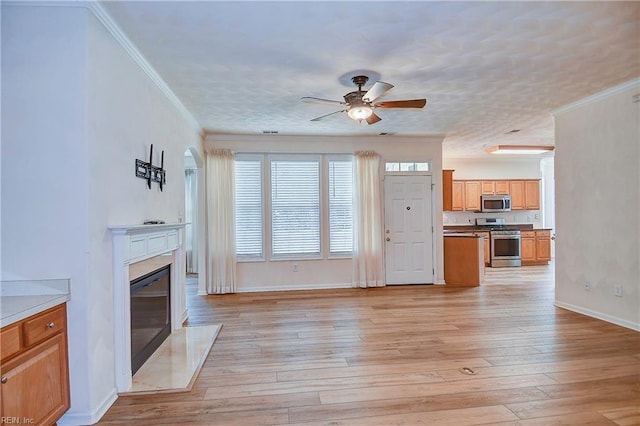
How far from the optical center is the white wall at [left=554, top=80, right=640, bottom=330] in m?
3.84

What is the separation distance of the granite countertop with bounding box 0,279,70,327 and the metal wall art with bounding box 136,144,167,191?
1.10m

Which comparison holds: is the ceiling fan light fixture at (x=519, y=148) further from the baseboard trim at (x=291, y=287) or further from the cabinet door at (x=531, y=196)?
the baseboard trim at (x=291, y=287)

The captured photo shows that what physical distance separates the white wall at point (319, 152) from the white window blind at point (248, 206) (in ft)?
0.80

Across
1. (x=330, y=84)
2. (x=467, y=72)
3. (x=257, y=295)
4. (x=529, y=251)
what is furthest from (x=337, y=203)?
(x=529, y=251)

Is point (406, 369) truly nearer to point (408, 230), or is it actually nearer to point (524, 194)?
point (408, 230)

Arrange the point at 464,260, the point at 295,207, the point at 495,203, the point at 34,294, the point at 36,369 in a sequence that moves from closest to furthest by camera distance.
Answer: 1. the point at 36,369
2. the point at 34,294
3. the point at 295,207
4. the point at 464,260
5. the point at 495,203

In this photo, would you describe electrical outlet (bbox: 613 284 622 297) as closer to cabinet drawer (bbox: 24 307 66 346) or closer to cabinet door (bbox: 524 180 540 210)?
cabinet door (bbox: 524 180 540 210)

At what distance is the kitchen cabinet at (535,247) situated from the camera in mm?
8367

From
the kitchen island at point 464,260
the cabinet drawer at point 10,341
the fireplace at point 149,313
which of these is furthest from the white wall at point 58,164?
the kitchen island at point 464,260

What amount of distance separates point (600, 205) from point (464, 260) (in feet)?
8.19

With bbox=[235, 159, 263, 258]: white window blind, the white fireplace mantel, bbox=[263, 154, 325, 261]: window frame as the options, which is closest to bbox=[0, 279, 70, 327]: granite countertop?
the white fireplace mantel

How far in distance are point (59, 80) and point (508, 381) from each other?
3876 millimetres

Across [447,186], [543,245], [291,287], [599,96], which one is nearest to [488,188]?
[543,245]

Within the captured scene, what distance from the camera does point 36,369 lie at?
1.88 m
